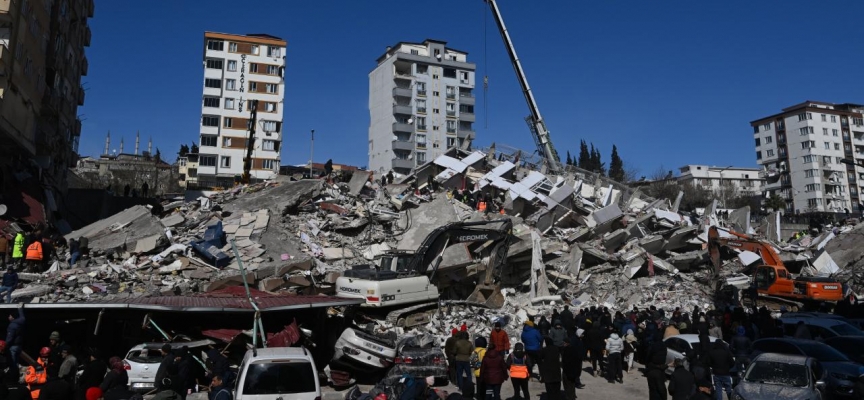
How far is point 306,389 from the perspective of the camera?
7.69m

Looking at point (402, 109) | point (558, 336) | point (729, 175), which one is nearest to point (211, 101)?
point (402, 109)

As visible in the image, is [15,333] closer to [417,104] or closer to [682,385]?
[682,385]

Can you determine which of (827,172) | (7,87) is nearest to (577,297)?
(7,87)

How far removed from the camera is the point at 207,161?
55594mm

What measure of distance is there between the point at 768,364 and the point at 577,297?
11776mm

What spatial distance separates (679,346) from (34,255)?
62.5 feet

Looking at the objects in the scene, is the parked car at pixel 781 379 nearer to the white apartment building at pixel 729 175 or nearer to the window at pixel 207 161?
the window at pixel 207 161

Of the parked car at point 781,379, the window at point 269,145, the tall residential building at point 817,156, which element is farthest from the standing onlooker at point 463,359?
the tall residential building at point 817,156

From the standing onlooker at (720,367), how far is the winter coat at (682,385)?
2010 millimetres

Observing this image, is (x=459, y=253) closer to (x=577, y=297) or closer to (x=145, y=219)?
(x=577, y=297)

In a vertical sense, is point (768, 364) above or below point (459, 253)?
below

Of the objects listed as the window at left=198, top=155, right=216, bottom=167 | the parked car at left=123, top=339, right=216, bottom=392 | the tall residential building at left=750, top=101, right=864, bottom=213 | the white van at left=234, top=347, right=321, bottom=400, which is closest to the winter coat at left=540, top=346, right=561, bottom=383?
the white van at left=234, top=347, right=321, bottom=400

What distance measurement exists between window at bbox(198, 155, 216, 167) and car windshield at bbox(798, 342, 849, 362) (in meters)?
53.2

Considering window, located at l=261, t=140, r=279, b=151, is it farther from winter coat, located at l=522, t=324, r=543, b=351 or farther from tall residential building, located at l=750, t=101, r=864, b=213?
tall residential building, located at l=750, t=101, r=864, b=213
